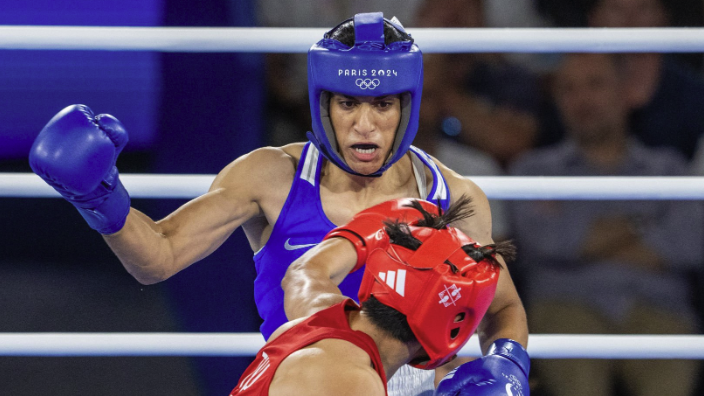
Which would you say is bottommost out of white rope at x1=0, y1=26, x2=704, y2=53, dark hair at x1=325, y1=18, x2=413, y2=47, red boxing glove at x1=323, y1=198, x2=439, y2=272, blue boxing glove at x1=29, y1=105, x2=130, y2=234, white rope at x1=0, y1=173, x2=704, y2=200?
white rope at x1=0, y1=173, x2=704, y2=200

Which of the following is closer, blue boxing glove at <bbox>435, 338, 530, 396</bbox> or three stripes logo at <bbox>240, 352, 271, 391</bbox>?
three stripes logo at <bbox>240, 352, 271, 391</bbox>

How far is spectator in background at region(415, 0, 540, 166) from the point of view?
287 cm

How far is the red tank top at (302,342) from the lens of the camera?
60.0 inches

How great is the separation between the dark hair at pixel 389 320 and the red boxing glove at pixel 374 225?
0.14 m

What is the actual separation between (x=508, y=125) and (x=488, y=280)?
1.35 m

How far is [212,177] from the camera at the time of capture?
2.54m

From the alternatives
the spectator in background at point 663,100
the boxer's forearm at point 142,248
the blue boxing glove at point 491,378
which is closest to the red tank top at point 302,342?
the blue boxing glove at point 491,378

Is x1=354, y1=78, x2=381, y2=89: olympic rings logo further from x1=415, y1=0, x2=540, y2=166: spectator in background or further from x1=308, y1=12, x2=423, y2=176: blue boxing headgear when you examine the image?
x1=415, y1=0, x2=540, y2=166: spectator in background

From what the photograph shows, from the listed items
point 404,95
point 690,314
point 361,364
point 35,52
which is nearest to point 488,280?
point 361,364

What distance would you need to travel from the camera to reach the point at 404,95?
7.04ft

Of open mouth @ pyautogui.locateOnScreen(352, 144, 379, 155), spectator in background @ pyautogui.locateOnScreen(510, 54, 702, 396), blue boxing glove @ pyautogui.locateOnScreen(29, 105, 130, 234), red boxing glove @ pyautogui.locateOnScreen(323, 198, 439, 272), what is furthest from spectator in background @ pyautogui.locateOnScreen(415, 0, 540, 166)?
blue boxing glove @ pyautogui.locateOnScreen(29, 105, 130, 234)

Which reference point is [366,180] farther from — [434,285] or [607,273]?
[607,273]

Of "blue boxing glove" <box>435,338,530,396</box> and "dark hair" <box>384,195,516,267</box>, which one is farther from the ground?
"dark hair" <box>384,195,516,267</box>

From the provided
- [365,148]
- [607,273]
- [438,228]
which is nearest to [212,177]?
[365,148]
